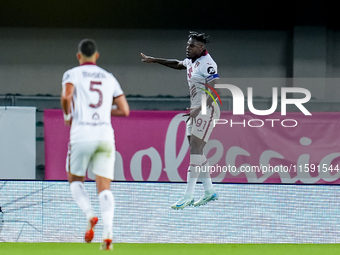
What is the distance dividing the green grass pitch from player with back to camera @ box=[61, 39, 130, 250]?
0.56 m

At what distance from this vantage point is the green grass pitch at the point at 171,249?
4.95 m

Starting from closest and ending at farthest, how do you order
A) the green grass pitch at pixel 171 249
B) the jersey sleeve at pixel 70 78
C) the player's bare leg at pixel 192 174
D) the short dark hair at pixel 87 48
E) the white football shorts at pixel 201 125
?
the jersey sleeve at pixel 70 78
the short dark hair at pixel 87 48
the green grass pitch at pixel 171 249
the player's bare leg at pixel 192 174
the white football shorts at pixel 201 125

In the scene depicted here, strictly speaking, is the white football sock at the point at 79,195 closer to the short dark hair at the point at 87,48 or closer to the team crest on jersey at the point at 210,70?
the short dark hair at the point at 87,48

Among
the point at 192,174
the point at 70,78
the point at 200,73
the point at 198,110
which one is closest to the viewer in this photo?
the point at 70,78

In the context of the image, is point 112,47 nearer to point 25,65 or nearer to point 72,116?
point 25,65

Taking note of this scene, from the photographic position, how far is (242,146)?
8.65m

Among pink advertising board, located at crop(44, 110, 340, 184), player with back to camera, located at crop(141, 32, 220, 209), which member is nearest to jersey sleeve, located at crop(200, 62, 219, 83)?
player with back to camera, located at crop(141, 32, 220, 209)

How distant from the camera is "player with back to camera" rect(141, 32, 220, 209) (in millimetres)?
5973

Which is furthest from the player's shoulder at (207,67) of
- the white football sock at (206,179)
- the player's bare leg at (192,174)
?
the white football sock at (206,179)

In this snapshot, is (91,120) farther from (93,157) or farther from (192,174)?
(192,174)

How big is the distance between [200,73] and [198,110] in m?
0.41

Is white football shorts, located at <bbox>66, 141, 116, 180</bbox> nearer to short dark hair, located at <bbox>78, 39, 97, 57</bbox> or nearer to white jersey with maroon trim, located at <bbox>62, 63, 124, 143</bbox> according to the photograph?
white jersey with maroon trim, located at <bbox>62, 63, 124, 143</bbox>

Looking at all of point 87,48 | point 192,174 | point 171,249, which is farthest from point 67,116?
point 192,174

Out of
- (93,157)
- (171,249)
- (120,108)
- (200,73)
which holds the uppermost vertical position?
(200,73)
